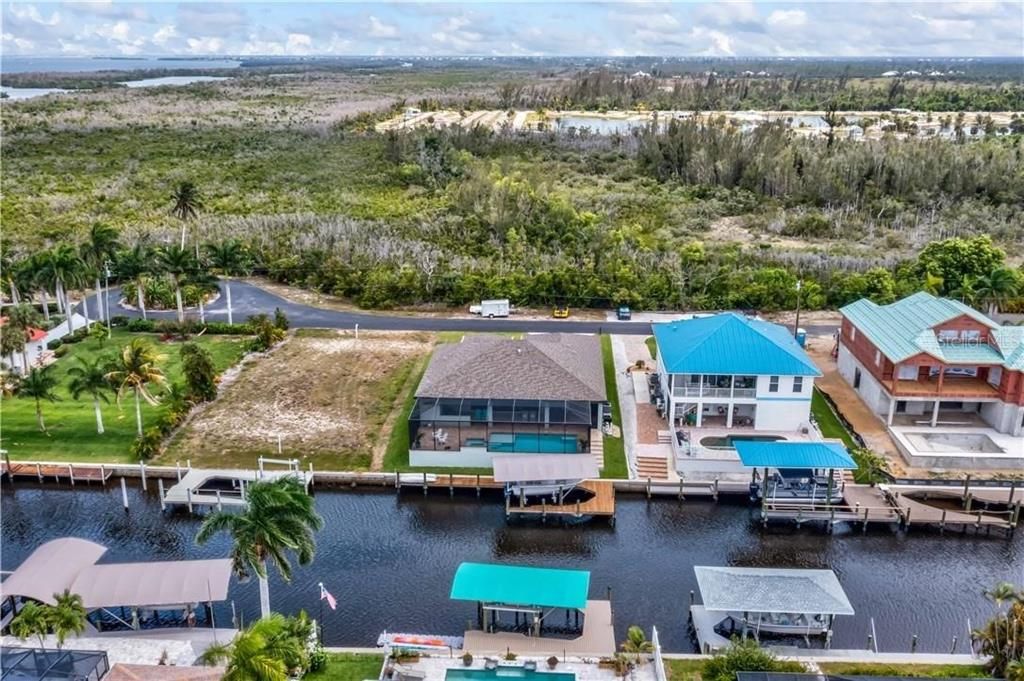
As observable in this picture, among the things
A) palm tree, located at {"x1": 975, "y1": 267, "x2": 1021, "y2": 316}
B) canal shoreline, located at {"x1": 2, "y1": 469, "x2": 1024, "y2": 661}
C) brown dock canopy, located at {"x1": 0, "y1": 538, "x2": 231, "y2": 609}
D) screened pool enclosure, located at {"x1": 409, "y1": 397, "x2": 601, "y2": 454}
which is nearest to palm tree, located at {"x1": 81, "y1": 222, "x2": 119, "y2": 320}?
canal shoreline, located at {"x1": 2, "y1": 469, "x2": 1024, "y2": 661}

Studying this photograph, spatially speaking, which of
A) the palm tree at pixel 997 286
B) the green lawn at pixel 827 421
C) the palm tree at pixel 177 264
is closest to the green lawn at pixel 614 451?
the green lawn at pixel 827 421

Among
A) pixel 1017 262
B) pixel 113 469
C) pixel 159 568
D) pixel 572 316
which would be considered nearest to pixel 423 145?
pixel 572 316

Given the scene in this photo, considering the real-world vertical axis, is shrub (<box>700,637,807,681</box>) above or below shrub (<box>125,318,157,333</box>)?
below

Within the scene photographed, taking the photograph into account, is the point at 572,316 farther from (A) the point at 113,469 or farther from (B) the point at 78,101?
(B) the point at 78,101

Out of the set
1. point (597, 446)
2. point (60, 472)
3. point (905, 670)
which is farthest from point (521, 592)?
point (60, 472)

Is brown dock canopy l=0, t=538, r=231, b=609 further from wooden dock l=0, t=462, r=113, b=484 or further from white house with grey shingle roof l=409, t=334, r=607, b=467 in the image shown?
white house with grey shingle roof l=409, t=334, r=607, b=467
